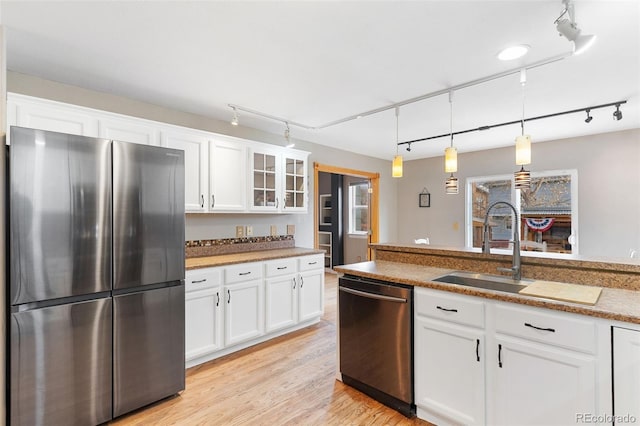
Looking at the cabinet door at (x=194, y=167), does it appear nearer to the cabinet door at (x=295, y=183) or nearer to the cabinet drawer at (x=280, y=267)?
the cabinet drawer at (x=280, y=267)

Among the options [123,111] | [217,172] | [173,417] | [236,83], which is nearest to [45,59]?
[123,111]

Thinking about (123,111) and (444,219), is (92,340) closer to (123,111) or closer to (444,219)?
(123,111)

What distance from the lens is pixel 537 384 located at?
162 centimetres

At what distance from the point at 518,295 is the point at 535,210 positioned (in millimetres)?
3979

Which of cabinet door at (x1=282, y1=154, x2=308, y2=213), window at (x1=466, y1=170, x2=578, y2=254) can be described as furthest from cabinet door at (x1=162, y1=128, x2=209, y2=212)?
window at (x1=466, y1=170, x2=578, y2=254)

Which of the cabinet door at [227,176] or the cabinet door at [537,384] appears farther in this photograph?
the cabinet door at [227,176]

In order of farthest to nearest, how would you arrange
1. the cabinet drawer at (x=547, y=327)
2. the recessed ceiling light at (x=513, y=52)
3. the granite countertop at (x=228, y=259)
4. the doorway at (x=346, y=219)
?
1. the doorway at (x=346, y=219)
2. the granite countertop at (x=228, y=259)
3. the recessed ceiling light at (x=513, y=52)
4. the cabinet drawer at (x=547, y=327)

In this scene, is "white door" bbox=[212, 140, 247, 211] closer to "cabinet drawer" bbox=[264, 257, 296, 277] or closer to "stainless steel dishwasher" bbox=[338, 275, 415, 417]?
"cabinet drawer" bbox=[264, 257, 296, 277]

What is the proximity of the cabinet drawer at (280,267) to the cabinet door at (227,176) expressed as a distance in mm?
702

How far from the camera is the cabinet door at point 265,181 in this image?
3607 millimetres

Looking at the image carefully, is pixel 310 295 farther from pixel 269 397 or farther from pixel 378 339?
pixel 378 339

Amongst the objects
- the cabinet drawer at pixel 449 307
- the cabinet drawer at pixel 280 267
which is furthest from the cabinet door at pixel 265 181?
the cabinet drawer at pixel 449 307

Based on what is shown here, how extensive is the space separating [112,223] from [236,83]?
4.66 ft

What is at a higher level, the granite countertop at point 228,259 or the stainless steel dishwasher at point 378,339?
the granite countertop at point 228,259
